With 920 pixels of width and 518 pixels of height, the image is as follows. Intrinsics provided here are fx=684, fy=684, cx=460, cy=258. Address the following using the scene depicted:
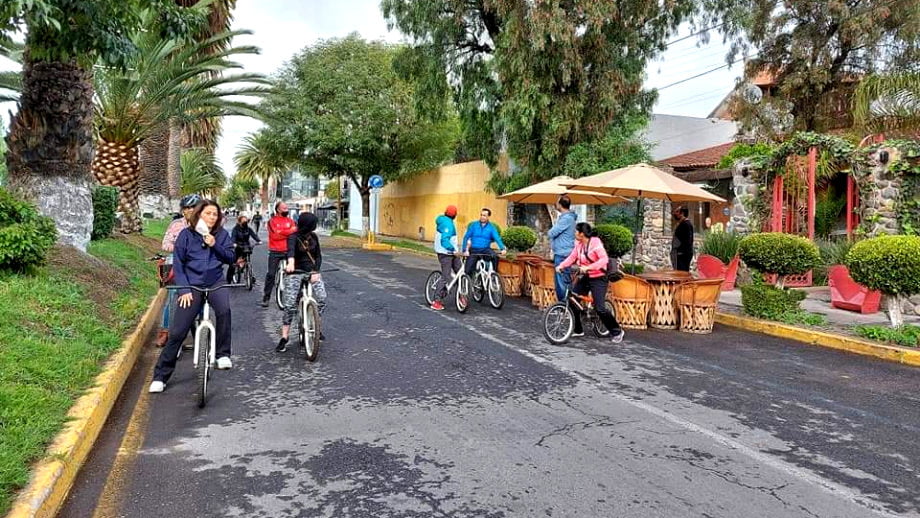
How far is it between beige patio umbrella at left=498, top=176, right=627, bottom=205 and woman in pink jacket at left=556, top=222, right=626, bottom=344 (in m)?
4.06

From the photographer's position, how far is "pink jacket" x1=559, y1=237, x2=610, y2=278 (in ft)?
28.1

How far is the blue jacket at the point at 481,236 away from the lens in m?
11.4

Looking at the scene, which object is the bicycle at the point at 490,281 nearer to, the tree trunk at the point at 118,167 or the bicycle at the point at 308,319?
the bicycle at the point at 308,319

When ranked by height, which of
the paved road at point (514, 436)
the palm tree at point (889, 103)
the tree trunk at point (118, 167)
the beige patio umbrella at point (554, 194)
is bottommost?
the paved road at point (514, 436)

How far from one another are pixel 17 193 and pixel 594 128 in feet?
42.7

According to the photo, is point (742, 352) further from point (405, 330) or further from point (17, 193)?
point (17, 193)

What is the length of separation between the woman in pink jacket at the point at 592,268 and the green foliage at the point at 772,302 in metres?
2.91

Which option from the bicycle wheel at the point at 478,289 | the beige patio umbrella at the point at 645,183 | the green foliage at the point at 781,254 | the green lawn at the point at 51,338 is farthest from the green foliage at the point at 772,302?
the green lawn at the point at 51,338

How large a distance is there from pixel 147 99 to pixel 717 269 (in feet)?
46.5

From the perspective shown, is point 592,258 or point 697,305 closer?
point 592,258

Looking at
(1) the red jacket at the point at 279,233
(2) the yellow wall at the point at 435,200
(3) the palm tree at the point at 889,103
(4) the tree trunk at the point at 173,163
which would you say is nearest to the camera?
(1) the red jacket at the point at 279,233

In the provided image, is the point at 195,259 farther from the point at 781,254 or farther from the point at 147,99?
the point at 147,99

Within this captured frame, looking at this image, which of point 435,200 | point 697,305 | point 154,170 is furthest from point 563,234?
point 435,200

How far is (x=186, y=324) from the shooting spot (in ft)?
19.7
